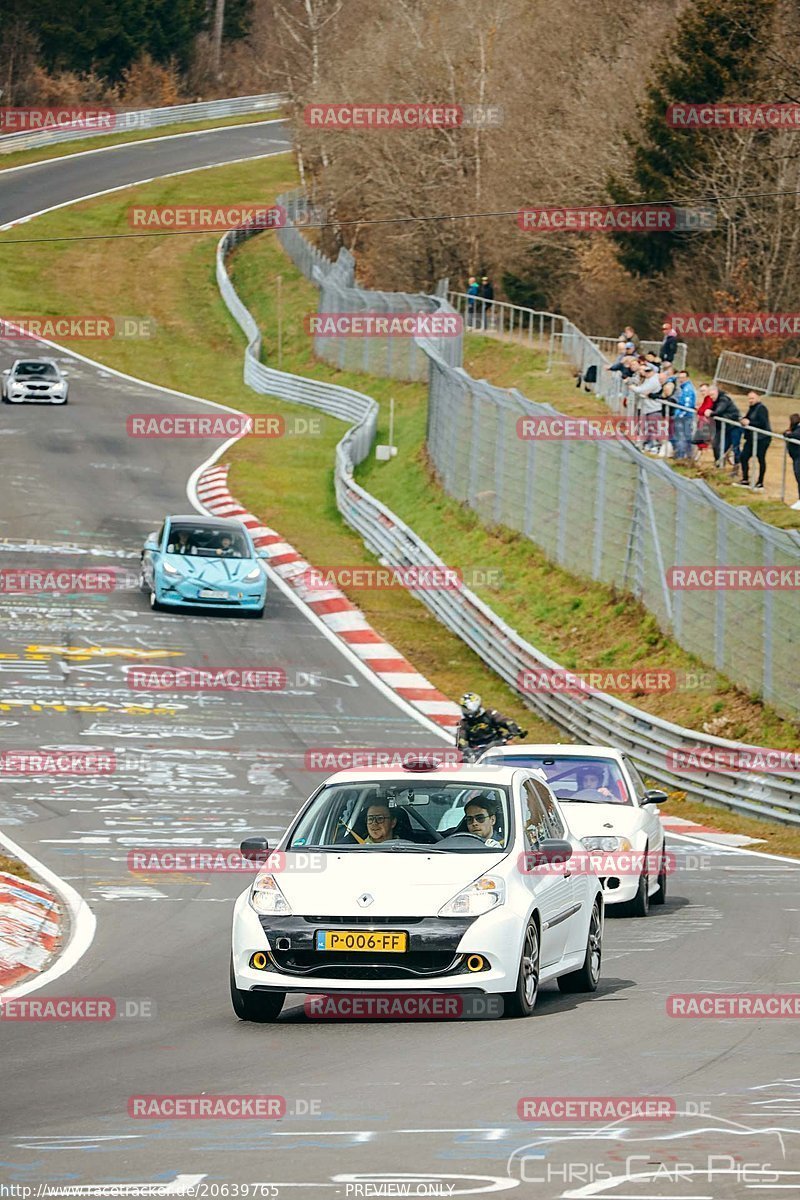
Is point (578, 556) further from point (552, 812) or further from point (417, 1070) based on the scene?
point (417, 1070)

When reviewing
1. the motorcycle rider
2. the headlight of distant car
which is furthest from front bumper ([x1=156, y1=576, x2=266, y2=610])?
the headlight of distant car

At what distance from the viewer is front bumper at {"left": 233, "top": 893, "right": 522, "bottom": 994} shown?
10078mm

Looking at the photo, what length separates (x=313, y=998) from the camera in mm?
11188

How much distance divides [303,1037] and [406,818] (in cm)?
165

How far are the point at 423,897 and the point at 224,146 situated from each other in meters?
87.3

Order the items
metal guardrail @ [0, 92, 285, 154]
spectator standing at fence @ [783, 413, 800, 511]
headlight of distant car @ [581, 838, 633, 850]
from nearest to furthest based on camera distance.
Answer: headlight of distant car @ [581, 838, 633, 850] → spectator standing at fence @ [783, 413, 800, 511] → metal guardrail @ [0, 92, 285, 154]

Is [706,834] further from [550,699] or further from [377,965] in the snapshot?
[377,965]

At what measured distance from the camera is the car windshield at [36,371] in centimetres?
5269

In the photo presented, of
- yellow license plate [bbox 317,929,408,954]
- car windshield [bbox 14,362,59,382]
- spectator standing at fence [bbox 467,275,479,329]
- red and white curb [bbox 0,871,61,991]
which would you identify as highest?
spectator standing at fence [bbox 467,275,479,329]

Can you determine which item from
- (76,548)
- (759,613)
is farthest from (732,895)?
(76,548)

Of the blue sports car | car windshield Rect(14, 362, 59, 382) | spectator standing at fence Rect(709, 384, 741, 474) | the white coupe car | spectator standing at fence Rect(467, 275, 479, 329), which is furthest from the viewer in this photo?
spectator standing at fence Rect(467, 275, 479, 329)

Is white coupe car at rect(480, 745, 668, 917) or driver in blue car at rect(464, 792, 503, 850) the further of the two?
white coupe car at rect(480, 745, 668, 917)

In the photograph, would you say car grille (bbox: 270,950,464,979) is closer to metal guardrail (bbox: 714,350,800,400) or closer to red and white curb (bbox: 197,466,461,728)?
red and white curb (bbox: 197,466,461,728)

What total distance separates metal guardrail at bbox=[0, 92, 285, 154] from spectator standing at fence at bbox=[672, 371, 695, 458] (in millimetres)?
55353
